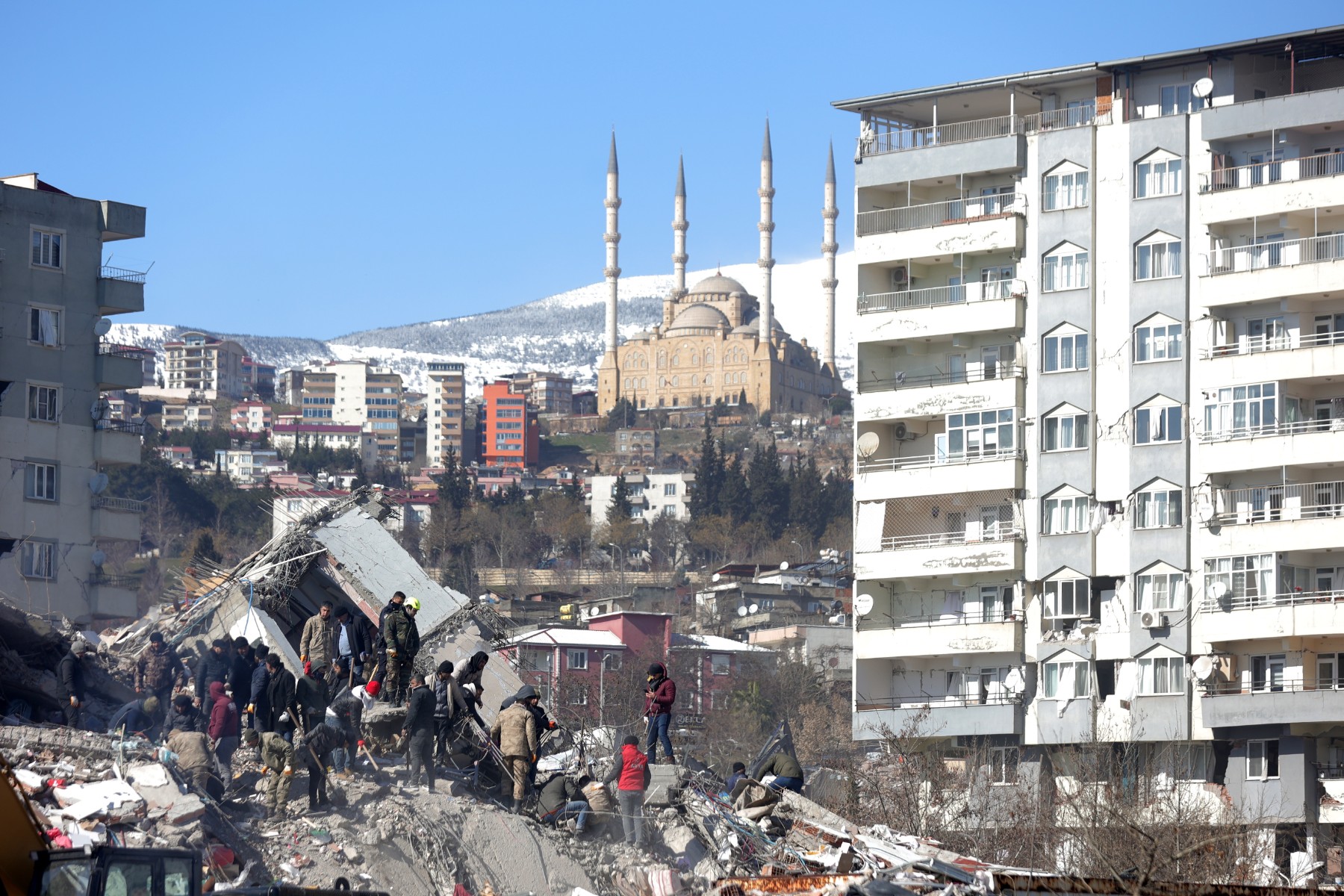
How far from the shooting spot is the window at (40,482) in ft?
126

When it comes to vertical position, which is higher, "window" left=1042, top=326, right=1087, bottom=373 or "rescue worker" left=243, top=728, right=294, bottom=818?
"window" left=1042, top=326, right=1087, bottom=373

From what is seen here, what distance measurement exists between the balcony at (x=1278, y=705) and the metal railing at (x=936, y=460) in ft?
18.0

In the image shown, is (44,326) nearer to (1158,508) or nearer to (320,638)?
(320,638)

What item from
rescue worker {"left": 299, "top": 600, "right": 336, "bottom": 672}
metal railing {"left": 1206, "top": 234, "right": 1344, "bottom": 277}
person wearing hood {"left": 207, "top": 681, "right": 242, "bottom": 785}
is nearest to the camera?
person wearing hood {"left": 207, "top": 681, "right": 242, "bottom": 785}

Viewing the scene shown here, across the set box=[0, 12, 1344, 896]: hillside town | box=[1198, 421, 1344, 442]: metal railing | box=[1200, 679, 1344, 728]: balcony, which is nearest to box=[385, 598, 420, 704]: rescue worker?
box=[0, 12, 1344, 896]: hillside town

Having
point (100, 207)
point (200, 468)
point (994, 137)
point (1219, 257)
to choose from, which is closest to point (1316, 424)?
point (1219, 257)

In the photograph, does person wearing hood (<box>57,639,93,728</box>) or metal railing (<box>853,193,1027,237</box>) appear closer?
person wearing hood (<box>57,639,93,728</box>)

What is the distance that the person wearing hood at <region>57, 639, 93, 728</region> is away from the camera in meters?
19.5

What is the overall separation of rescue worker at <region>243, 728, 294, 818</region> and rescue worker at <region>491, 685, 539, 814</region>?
82.2 inches

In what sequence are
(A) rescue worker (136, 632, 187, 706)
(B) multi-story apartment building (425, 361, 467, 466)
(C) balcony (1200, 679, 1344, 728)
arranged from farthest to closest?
1. (B) multi-story apartment building (425, 361, 467, 466)
2. (C) balcony (1200, 679, 1344, 728)
3. (A) rescue worker (136, 632, 187, 706)

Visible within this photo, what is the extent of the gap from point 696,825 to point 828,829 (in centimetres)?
123

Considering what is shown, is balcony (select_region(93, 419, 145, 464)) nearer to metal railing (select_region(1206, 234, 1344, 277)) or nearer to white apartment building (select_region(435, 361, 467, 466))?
metal railing (select_region(1206, 234, 1344, 277))

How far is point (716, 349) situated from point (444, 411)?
78.1 ft

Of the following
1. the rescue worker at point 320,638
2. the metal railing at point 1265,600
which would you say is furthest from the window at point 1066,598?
the rescue worker at point 320,638
